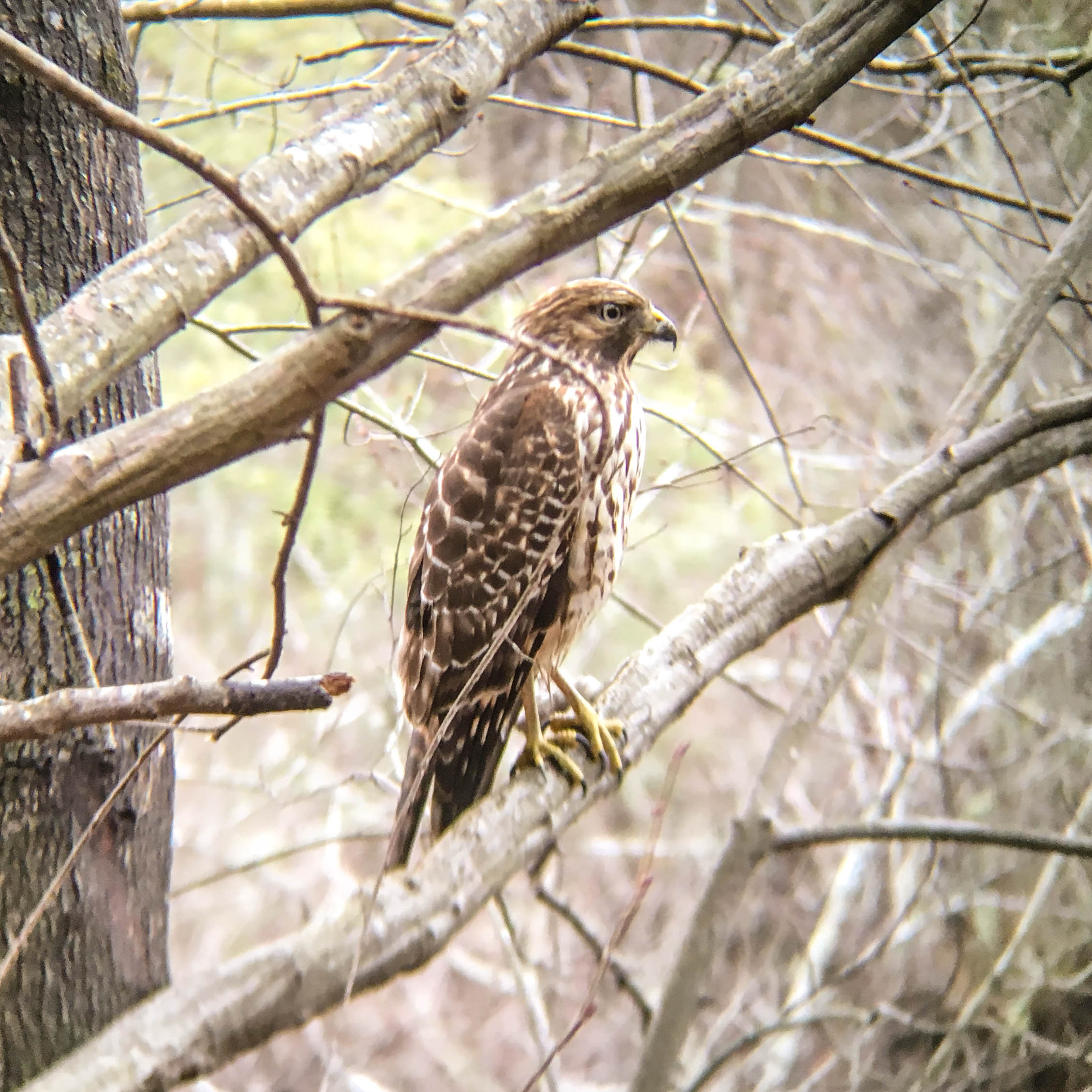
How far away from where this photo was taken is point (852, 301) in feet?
25.2

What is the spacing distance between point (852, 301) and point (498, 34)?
6.67 m

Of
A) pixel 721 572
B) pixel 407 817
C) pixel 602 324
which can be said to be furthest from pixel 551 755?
pixel 721 572

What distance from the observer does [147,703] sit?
116cm

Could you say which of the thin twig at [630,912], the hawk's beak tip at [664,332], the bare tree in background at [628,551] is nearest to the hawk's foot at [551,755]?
the bare tree in background at [628,551]

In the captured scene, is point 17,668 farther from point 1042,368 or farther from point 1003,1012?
point 1042,368

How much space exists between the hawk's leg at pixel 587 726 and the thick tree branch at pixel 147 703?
1.10 metres

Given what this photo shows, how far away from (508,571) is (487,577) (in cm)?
5

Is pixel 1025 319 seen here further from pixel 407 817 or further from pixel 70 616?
pixel 70 616

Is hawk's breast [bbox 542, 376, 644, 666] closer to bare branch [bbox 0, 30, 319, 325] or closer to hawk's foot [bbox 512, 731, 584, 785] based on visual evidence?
hawk's foot [bbox 512, 731, 584, 785]

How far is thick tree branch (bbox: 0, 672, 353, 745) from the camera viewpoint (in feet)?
3.76

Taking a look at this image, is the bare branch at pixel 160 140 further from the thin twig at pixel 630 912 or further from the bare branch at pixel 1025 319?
the bare branch at pixel 1025 319

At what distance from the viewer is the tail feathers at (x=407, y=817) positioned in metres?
1.97

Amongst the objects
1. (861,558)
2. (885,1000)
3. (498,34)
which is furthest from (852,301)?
(498,34)

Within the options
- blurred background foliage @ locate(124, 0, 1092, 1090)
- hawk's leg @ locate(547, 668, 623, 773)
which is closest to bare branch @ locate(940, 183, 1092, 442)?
blurred background foliage @ locate(124, 0, 1092, 1090)
